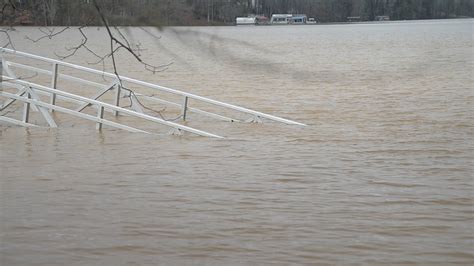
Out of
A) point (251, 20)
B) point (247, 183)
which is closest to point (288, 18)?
point (251, 20)

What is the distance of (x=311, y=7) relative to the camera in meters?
3.05

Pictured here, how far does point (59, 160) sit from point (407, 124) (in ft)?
24.5

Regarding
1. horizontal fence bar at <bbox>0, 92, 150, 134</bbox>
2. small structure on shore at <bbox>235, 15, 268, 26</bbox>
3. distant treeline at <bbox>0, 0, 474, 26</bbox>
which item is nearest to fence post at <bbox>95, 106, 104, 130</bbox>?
horizontal fence bar at <bbox>0, 92, 150, 134</bbox>

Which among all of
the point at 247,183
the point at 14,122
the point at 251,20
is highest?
the point at 251,20

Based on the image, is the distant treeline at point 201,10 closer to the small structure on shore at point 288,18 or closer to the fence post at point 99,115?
the small structure on shore at point 288,18

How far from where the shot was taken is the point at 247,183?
35.0 feet

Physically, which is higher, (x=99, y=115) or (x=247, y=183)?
(x=99, y=115)

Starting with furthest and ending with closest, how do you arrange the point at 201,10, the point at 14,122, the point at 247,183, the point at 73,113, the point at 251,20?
the point at 14,122 < the point at 73,113 < the point at 247,183 < the point at 251,20 < the point at 201,10

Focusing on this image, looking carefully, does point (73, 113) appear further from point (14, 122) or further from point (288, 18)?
point (288, 18)

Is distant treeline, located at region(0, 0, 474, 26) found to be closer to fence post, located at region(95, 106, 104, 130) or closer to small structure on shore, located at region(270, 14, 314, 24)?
small structure on shore, located at region(270, 14, 314, 24)

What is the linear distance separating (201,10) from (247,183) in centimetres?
818

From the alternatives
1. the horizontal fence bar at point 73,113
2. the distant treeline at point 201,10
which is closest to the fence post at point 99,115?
the horizontal fence bar at point 73,113

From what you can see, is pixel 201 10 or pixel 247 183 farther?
pixel 247 183

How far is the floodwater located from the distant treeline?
2.8 inches
